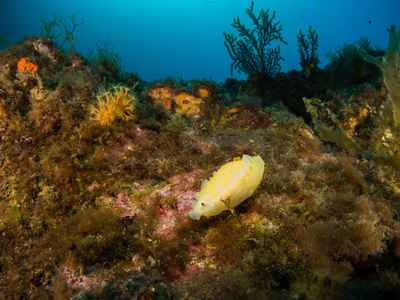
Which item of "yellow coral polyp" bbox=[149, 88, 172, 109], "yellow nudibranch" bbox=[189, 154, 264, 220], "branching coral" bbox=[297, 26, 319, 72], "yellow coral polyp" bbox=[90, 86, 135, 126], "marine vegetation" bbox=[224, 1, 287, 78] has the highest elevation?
"marine vegetation" bbox=[224, 1, 287, 78]

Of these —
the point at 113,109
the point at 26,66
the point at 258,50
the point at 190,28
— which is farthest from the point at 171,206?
the point at 190,28

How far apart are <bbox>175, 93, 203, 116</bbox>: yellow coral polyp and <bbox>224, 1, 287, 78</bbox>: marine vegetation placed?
6.14 meters

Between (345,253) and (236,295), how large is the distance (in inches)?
50.6

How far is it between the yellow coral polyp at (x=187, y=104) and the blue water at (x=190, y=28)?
126 meters

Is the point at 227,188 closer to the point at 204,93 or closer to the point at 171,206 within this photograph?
the point at 171,206

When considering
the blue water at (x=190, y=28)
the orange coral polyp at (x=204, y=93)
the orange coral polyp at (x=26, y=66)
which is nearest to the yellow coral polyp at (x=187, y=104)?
the orange coral polyp at (x=204, y=93)

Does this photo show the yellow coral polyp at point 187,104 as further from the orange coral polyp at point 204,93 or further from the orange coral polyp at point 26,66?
the orange coral polyp at point 26,66

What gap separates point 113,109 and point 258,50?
9633 millimetres

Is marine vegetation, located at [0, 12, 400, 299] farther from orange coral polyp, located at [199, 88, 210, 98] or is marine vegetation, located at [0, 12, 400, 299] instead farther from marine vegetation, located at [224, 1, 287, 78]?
marine vegetation, located at [224, 1, 287, 78]

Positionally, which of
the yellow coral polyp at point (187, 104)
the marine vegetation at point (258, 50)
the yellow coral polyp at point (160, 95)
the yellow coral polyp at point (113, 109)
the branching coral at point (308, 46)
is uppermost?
the marine vegetation at point (258, 50)

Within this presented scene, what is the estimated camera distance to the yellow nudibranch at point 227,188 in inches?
94.0

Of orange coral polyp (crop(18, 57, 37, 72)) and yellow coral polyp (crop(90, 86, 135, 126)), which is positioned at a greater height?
orange coral polyp (crop(18, 57, 37, 72))

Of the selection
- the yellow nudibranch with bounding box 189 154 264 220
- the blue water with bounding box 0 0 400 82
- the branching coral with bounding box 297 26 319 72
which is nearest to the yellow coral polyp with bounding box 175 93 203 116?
the yellow nudibranch with bounding box 189 154 264 220

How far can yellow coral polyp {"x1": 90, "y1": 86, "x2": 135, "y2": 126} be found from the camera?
3.91 meters
